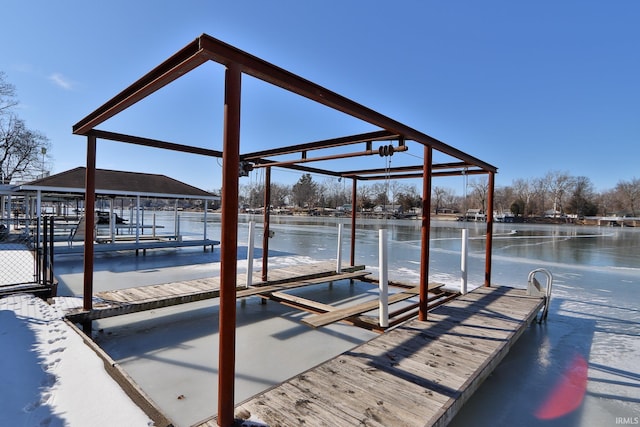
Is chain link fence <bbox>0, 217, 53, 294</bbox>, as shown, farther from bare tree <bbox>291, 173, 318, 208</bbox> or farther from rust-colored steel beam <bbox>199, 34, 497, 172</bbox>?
bare tree <bbox>291, 173, 318, 208</bbox>

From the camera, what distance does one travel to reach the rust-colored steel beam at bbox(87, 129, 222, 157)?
407cm

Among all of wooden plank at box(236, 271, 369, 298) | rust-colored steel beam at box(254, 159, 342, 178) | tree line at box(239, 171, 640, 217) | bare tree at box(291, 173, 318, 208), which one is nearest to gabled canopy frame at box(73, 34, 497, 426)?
rust-colored steel beam at box(254, 159, 342, 178)

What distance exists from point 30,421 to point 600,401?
4420 millimetres

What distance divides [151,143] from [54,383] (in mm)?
3099

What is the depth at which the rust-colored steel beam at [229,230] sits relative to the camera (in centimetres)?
197

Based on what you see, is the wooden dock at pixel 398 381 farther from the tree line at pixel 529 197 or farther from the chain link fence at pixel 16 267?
the tree line at pixel 529 197

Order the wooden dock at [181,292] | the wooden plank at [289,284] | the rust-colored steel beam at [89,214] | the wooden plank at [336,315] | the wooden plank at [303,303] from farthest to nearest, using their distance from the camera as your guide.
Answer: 1. the wooden plank at [289,284]
2. the wooden plank at [303,303]
3. the wooden dock at [181,292]
4. the rust-colored steel beam at [89,214]
5. the wooden plank at [336,315]

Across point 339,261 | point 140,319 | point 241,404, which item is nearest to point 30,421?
point 241,404

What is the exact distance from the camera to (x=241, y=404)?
218 centimetres

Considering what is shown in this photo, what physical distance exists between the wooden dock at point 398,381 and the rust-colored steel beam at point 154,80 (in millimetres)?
2256

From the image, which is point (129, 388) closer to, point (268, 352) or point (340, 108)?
point (268, 352)

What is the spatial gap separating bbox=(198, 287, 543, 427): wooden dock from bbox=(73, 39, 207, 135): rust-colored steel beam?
7.40 ft

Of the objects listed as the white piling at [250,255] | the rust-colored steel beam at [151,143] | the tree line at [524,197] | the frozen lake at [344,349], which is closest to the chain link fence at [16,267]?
the frozen lake at [344,349]

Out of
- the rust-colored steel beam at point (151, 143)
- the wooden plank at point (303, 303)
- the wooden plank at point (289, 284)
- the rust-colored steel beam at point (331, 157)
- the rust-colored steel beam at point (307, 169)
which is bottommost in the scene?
the wooden plank at point (303, 303)
